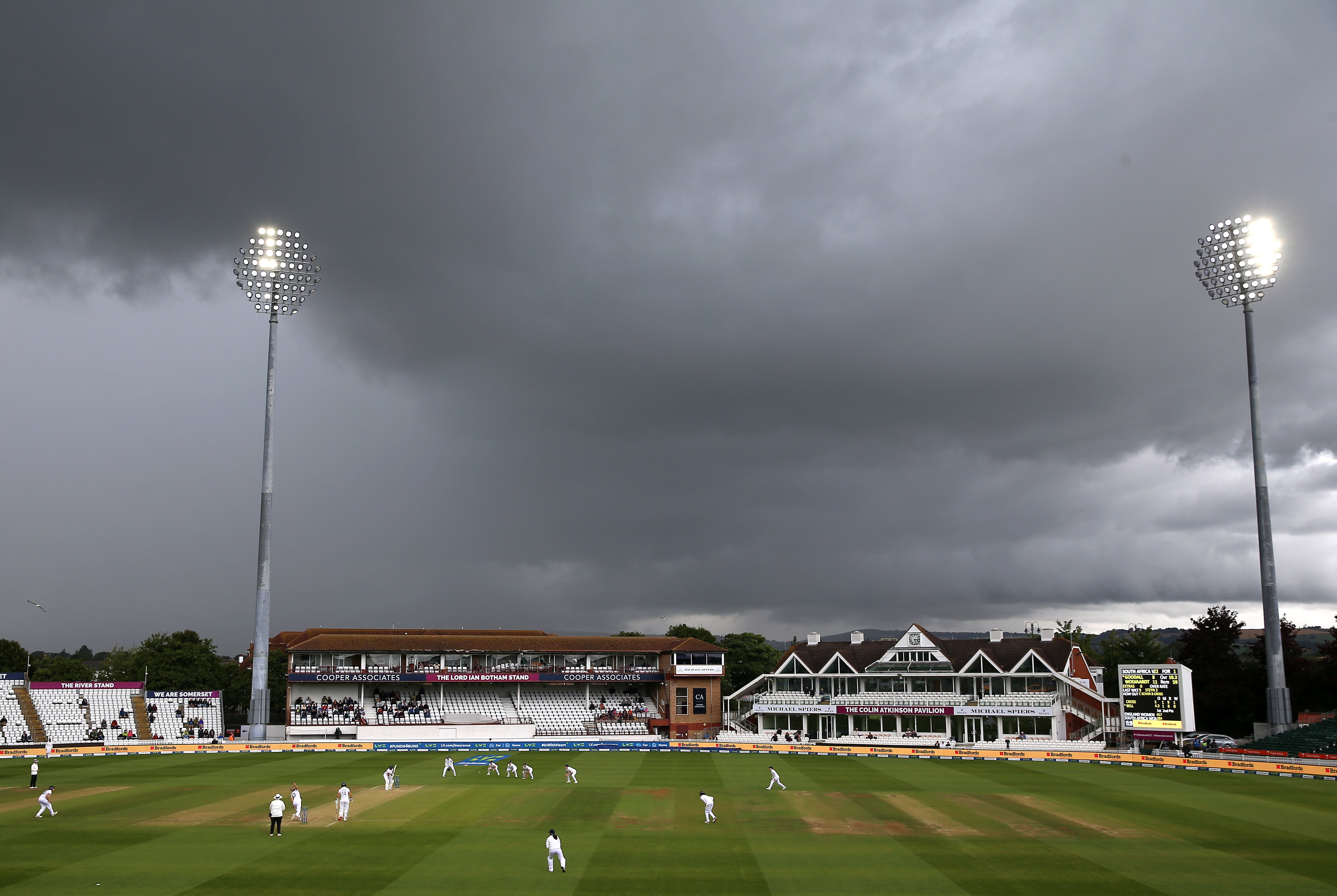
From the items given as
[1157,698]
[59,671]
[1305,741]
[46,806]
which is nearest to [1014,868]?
[46,806]

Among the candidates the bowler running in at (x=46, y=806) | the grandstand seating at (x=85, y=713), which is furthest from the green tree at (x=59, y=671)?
the bowler running in at (x=46, y=806)

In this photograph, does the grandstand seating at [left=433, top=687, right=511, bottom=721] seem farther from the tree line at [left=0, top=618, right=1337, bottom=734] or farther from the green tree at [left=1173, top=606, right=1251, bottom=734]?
the green tree at [left=1173, top=606, right=1251, bottom=734]

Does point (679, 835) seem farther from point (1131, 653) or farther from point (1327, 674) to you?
point (1131, 653)

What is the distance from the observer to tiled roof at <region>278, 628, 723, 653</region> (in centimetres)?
6888

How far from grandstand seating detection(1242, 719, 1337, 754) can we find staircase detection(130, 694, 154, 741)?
225 feet

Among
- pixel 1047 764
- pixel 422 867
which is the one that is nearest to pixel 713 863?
pixel 422 867

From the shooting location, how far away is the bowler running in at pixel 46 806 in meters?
29.4

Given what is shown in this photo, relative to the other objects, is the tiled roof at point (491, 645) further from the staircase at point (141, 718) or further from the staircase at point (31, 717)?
the staircase at point (31, 717)

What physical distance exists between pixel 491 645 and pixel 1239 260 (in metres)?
56.2

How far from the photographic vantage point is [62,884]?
2100 centimetres

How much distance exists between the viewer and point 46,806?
30375 mm

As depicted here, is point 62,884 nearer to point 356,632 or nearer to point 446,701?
point 446,701

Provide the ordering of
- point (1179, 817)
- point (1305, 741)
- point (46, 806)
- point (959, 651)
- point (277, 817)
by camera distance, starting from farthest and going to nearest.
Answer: point (959, 651), point (1305, 741), point (1179, 817), point (46, 806), point (277, 817)

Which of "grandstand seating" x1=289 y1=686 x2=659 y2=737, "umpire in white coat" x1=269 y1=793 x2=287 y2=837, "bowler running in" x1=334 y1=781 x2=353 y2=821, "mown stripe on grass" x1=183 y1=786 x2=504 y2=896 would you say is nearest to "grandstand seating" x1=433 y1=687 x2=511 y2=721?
"grandstand seating" x1=289 y1=686 x2=659 y2=737
